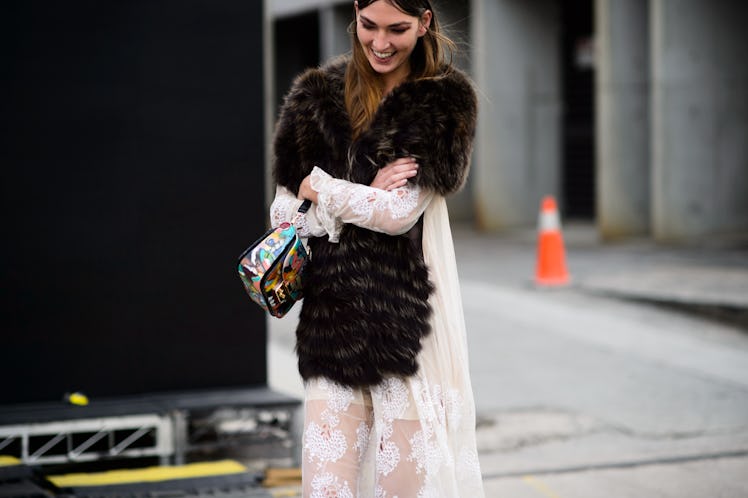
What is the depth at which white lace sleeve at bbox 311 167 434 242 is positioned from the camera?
119 inches

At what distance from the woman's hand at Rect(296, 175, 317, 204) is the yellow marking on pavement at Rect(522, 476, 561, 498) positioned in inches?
89.7

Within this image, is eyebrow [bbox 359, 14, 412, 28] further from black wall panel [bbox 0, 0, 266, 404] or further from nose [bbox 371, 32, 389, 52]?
black wall panel [bbox 0, 0, 266, 404]

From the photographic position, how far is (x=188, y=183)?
5473 millimetres

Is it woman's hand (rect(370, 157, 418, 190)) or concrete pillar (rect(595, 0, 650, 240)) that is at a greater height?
concrete pillar (rect(595, 0, 650, 240))

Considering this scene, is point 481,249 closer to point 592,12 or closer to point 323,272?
point 592,12

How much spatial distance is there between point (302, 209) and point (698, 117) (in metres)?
12.1

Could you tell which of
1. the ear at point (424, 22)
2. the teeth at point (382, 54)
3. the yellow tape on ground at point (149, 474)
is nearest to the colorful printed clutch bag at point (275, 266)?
the teeth at point (382, 54)

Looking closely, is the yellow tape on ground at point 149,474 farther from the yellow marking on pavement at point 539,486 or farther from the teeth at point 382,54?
the teeth at point 382,54

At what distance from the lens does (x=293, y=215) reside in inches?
126

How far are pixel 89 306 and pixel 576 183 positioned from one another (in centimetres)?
1475

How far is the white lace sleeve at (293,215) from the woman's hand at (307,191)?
3 cm

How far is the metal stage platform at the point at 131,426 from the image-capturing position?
498cm

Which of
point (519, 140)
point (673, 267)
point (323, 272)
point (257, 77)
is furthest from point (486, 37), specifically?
point (323, 272)

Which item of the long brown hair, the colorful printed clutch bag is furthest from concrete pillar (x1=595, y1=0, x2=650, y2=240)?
the colorful printed clutch bag
